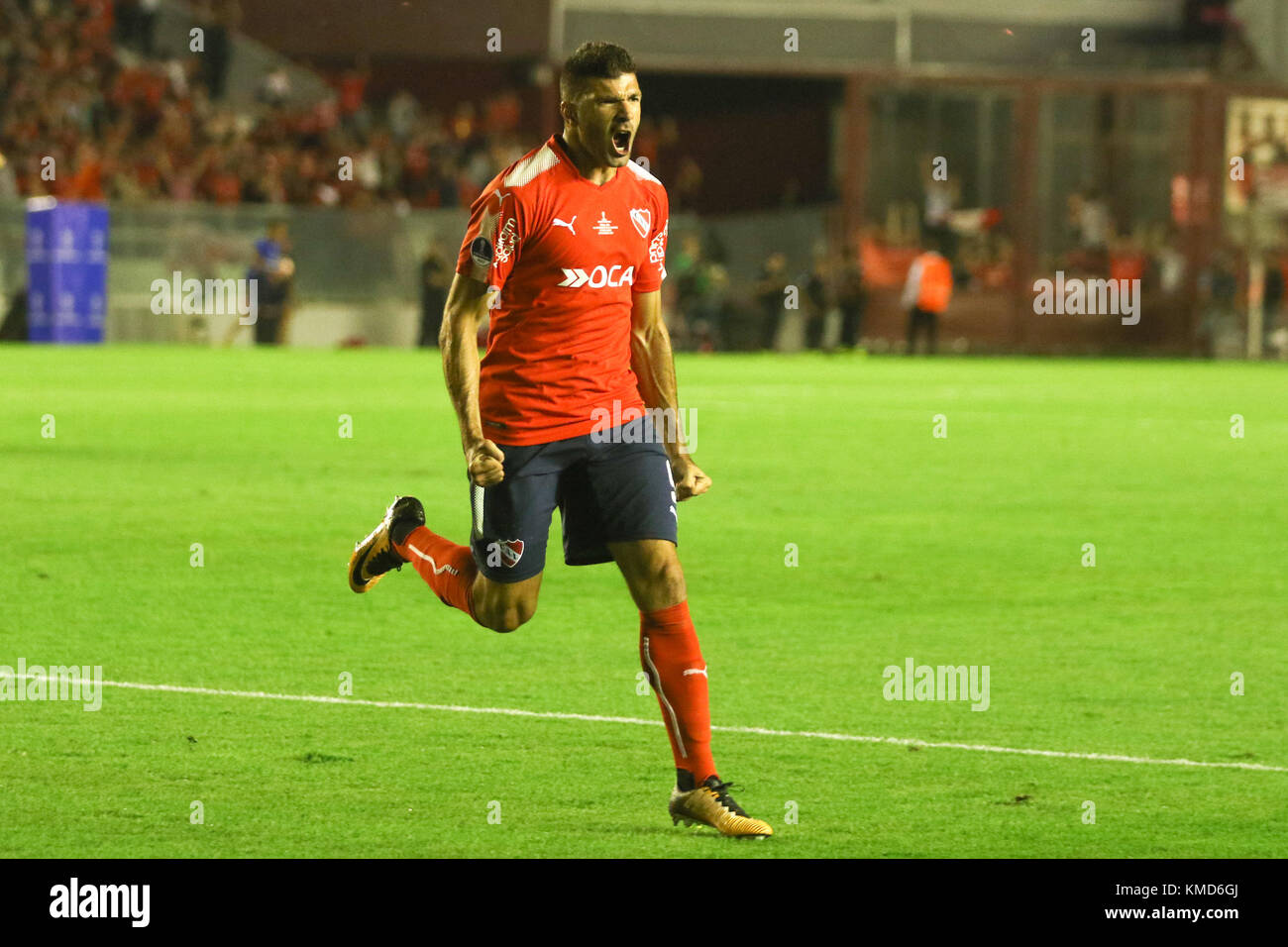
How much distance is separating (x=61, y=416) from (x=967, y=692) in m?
15.1

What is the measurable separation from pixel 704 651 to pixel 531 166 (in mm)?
3415

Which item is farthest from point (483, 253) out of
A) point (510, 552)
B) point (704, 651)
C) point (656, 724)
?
point (704, 651)

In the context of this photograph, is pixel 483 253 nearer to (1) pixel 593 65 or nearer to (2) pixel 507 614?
(1) pixel 593 65

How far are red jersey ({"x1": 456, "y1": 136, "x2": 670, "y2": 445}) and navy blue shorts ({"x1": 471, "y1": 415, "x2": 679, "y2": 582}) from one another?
0.24 ft

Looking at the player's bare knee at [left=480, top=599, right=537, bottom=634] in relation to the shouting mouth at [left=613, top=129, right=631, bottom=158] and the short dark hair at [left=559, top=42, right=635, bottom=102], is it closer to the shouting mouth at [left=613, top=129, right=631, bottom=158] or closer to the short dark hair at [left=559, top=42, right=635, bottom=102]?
the shouting mouth at [left=613, top=129, right=631, bottom=158]

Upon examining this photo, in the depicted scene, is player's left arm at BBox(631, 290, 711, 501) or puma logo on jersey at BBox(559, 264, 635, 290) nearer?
puma logo on jersey at BBox(559, 264, 635, 290)

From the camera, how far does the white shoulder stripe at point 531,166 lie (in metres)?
6.91

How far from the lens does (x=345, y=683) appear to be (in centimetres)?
891

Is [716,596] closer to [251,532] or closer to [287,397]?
[251,532]

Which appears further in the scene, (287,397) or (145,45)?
(145,45)

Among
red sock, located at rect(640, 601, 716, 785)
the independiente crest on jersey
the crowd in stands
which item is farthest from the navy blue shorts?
the crowd in stands

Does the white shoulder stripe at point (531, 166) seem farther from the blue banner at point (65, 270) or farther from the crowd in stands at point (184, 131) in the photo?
the crowd in stands at point (184, 131)

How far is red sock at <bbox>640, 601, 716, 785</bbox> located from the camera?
267 inches
